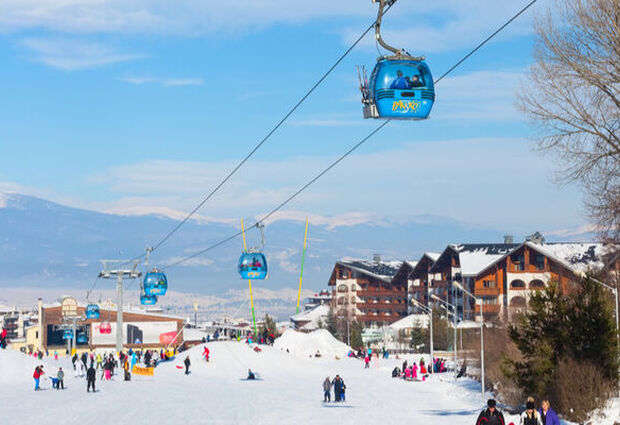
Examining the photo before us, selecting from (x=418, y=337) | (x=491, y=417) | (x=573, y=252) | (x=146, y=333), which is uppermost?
(x=573, y=252)

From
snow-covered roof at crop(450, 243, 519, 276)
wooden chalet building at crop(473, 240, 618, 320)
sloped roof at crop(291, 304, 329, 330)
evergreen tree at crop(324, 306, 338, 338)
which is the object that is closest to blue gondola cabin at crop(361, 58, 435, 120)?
wooden chalet building at crop(473, 240, 618, 320)

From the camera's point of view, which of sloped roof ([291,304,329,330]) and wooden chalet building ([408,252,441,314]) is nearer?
wooden chalet building ([408,252,441,314])

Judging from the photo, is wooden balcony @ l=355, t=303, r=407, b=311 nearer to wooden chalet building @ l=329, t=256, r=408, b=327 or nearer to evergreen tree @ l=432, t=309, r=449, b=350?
wooden chalet building @ l=329, t=256, r=408, b=327

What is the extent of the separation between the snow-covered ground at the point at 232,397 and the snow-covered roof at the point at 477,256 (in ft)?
125

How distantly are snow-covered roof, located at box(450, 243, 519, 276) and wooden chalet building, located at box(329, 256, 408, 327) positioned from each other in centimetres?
2968

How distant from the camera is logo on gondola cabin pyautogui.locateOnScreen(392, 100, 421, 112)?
22.7 meters

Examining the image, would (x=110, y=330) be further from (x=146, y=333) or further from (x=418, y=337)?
(x=418, y=337)

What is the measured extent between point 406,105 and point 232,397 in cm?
2974

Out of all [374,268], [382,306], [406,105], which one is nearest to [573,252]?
[382,306]


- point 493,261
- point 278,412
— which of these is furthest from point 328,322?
point 278,412

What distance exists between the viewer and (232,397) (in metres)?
49.4

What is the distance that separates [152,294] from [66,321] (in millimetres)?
72882

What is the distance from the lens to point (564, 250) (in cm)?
10762

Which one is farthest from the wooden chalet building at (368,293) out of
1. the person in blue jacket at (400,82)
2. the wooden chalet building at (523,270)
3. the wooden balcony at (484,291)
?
the person in blue jacket at (400,82)
